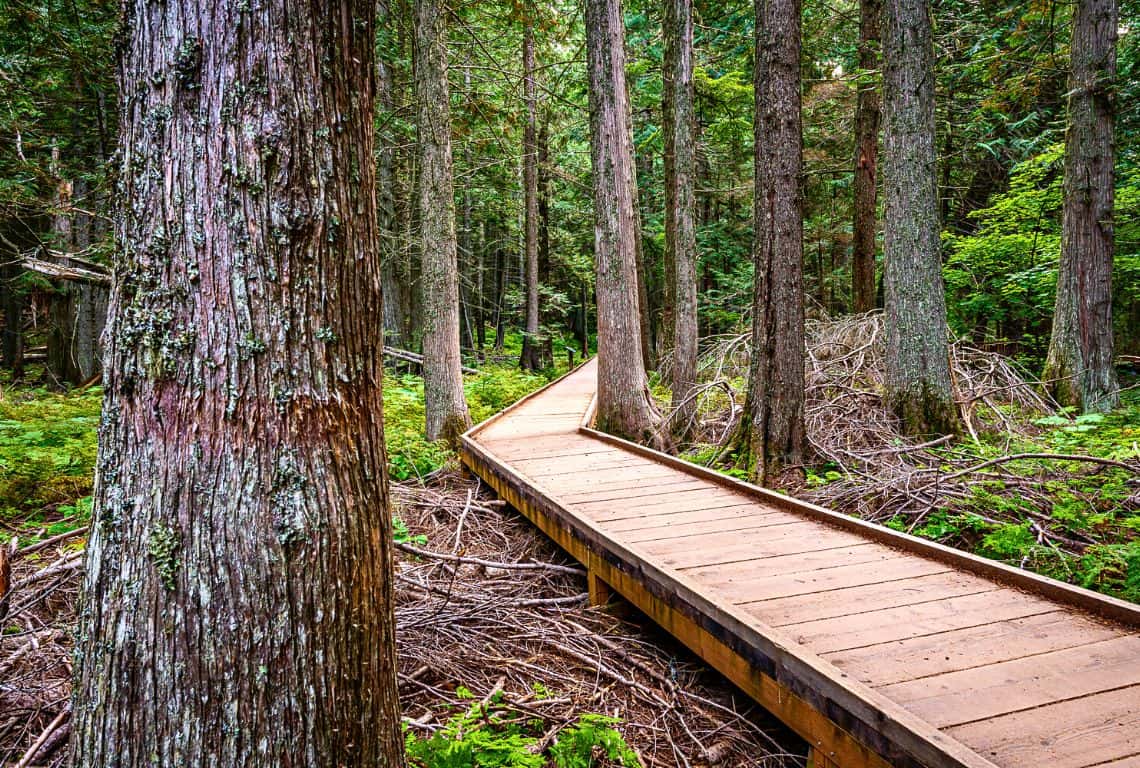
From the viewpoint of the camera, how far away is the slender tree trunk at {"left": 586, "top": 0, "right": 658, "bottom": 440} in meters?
8.49

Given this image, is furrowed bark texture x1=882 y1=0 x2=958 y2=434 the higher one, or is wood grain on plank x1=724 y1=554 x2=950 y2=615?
furrowed bark texture x1=882 y1=0 x2=958 y2=434

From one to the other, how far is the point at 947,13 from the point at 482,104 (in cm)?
954

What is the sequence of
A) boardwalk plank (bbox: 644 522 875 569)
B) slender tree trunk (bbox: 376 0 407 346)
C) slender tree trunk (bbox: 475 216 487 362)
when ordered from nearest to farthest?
boardwalk plank (bbox: 644 522 875 569) → slender tree trunk (bbox: 376 0 407 346) → slender tree trunk (bbox: 475 216 487 362)

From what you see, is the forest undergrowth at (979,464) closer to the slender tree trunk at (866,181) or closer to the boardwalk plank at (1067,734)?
the boardwalk plank at (1067,734)

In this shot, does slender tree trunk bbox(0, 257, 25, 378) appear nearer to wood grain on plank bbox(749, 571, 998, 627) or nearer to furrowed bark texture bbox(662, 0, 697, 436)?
furrowed bark texture bbox(662, 0, 697, 436)

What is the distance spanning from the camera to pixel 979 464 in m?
5.38

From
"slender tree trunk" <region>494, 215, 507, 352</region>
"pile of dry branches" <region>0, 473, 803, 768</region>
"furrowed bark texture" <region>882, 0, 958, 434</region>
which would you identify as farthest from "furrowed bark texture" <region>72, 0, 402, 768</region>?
"slender tree trunk" <region>494, 215, 507, 352</region>

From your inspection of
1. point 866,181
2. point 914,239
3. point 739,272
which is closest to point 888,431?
point 914,239

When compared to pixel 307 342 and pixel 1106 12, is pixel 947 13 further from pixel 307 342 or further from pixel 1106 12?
pixel 307 342

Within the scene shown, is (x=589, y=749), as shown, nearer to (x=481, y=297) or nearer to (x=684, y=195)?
(x=684, y=195)

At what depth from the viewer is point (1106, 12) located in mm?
8328

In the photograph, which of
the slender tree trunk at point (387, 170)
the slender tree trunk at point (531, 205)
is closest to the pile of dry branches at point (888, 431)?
the slender tree trunk at point (387, 170)

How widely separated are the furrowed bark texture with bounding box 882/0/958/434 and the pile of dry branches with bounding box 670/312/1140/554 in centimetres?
33

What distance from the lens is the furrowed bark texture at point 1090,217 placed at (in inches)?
329
